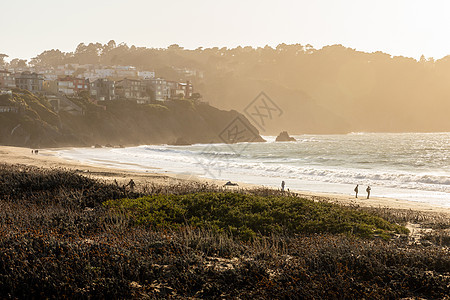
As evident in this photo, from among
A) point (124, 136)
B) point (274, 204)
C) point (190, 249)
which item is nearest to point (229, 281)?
point (190, 249)

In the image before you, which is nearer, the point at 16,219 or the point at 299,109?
the point at 16,219

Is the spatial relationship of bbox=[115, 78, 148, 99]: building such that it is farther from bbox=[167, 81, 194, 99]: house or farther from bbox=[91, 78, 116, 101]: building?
bbox=[167, 81, 194, 99]: house

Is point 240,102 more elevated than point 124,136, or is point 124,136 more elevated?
point 240,102

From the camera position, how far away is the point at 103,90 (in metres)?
112

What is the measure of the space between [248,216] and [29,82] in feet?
333

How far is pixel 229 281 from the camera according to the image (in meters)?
6.73

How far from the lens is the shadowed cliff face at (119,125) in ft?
247

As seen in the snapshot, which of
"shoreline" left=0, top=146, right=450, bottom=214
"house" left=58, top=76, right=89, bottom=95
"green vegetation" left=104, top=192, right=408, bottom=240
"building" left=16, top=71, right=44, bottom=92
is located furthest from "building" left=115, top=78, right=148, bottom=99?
"green vegetation" left=104, top=192, right=408, bottom=240

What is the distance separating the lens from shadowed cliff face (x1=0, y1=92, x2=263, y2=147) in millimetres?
75188

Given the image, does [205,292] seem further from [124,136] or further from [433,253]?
[124,136]

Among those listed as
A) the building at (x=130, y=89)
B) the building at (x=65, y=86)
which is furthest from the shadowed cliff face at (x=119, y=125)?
the building at (x=65, y=86)

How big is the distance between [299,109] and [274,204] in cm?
16933

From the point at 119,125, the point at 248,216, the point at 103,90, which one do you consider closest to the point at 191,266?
the point at 248,216

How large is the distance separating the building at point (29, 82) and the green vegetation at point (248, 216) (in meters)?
97.8
